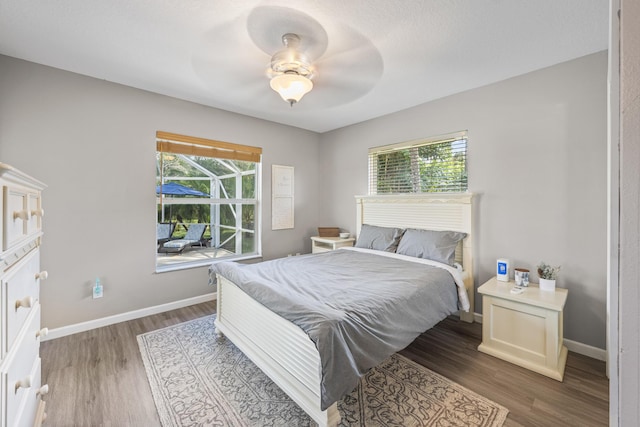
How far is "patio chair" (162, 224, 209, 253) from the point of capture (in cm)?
345

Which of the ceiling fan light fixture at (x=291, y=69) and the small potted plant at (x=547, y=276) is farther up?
the ceiling fan light fixture at (x=291, y=69)

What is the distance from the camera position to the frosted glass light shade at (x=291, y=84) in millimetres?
2023

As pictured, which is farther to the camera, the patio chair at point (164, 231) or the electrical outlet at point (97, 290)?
the patio chair at point (164, 231)

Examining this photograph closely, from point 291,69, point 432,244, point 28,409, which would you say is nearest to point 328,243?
point 432,244

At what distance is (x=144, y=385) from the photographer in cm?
188

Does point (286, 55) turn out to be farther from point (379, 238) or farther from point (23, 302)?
point (379, 238)

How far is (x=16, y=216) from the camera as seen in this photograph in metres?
0.97

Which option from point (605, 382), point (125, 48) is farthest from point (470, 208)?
point (125, 48)

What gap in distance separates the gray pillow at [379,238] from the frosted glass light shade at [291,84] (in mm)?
1978

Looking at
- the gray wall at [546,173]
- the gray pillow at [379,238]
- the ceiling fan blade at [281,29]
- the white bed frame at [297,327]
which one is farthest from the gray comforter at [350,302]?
Answer: the ceiling fan blade at [281,29]

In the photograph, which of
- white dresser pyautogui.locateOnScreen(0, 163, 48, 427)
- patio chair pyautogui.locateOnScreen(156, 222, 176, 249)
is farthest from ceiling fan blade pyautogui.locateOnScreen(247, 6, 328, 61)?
patio chair pyautogui.locateOnScreen(156, 222, 176, 249)

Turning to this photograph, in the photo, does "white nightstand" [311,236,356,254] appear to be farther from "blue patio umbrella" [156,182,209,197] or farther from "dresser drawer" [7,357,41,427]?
"dresser drawer" [7,357,41,427]

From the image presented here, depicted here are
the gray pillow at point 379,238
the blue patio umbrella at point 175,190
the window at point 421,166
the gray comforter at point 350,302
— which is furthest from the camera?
the gray pillow at point 379,238

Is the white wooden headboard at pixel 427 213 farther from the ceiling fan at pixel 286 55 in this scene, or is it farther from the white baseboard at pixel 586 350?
the ceiling fan at pixel 286 55
